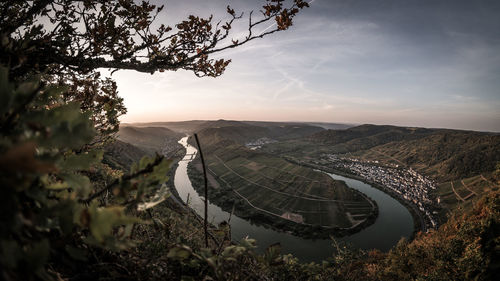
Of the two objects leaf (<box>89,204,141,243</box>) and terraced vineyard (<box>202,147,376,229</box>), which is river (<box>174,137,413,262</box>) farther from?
leaf (<box>89,204,141,243</box>)

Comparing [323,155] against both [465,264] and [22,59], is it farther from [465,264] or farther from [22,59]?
[22,59]

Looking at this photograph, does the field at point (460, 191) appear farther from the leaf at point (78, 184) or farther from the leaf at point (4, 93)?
the leaf at point (4, 93)

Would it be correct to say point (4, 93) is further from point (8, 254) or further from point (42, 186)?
point (8, 254)

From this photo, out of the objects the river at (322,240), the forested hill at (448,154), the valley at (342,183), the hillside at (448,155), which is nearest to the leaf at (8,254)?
the river at (322,240)

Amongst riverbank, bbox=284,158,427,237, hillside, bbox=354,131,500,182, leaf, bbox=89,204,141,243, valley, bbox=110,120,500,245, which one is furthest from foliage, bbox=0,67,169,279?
hillside, bbox=354,131,500,182

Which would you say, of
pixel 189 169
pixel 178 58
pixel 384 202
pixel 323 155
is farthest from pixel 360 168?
pixel 178 58

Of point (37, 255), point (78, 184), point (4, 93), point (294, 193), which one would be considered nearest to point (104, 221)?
point (37, 255)
